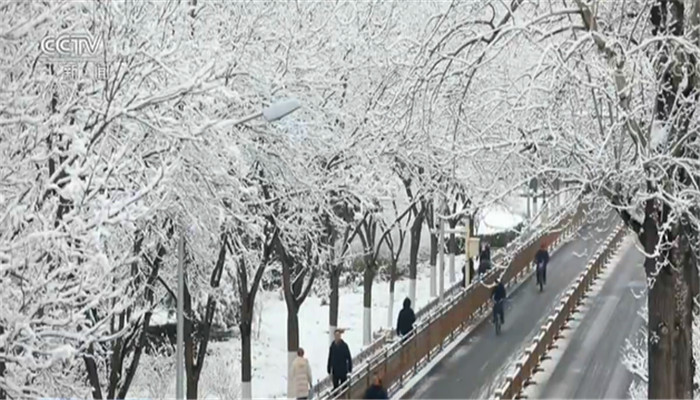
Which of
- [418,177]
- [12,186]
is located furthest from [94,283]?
[418,177]

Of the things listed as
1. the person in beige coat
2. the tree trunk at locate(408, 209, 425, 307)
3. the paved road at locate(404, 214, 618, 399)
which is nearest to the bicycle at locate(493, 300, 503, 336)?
the paved road at locate(404, 214, 618, 399)

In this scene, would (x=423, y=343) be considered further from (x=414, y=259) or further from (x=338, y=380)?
(x=414, y=259)

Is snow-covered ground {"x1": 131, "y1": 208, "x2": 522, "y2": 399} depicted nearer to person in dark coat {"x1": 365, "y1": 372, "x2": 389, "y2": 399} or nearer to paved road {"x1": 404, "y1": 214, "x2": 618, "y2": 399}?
paved road {"x1": 404, "y1": 214, "x2": 618, "y2": 399}

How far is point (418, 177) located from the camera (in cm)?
2994

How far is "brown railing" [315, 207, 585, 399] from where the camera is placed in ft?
67.4

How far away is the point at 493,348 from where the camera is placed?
27266 mm

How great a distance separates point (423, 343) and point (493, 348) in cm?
273

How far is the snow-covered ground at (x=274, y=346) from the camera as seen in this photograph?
29203 mm

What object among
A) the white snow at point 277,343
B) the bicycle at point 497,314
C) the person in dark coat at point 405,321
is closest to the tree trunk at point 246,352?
the person in dark coat at point 405,321

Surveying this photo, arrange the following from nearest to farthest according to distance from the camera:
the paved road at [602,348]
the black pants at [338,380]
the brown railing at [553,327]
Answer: the brown railing at [553,327] < the black pants at [338,380] < the paved road at [602,348]

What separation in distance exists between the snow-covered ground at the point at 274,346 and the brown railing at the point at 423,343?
2526 millimetres

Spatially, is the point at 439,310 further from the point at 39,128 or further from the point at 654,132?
the point at 39,128

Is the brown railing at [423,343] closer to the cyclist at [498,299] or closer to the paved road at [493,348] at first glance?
the paved road at [493,348]

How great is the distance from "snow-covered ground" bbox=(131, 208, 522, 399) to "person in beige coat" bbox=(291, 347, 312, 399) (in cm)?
463
